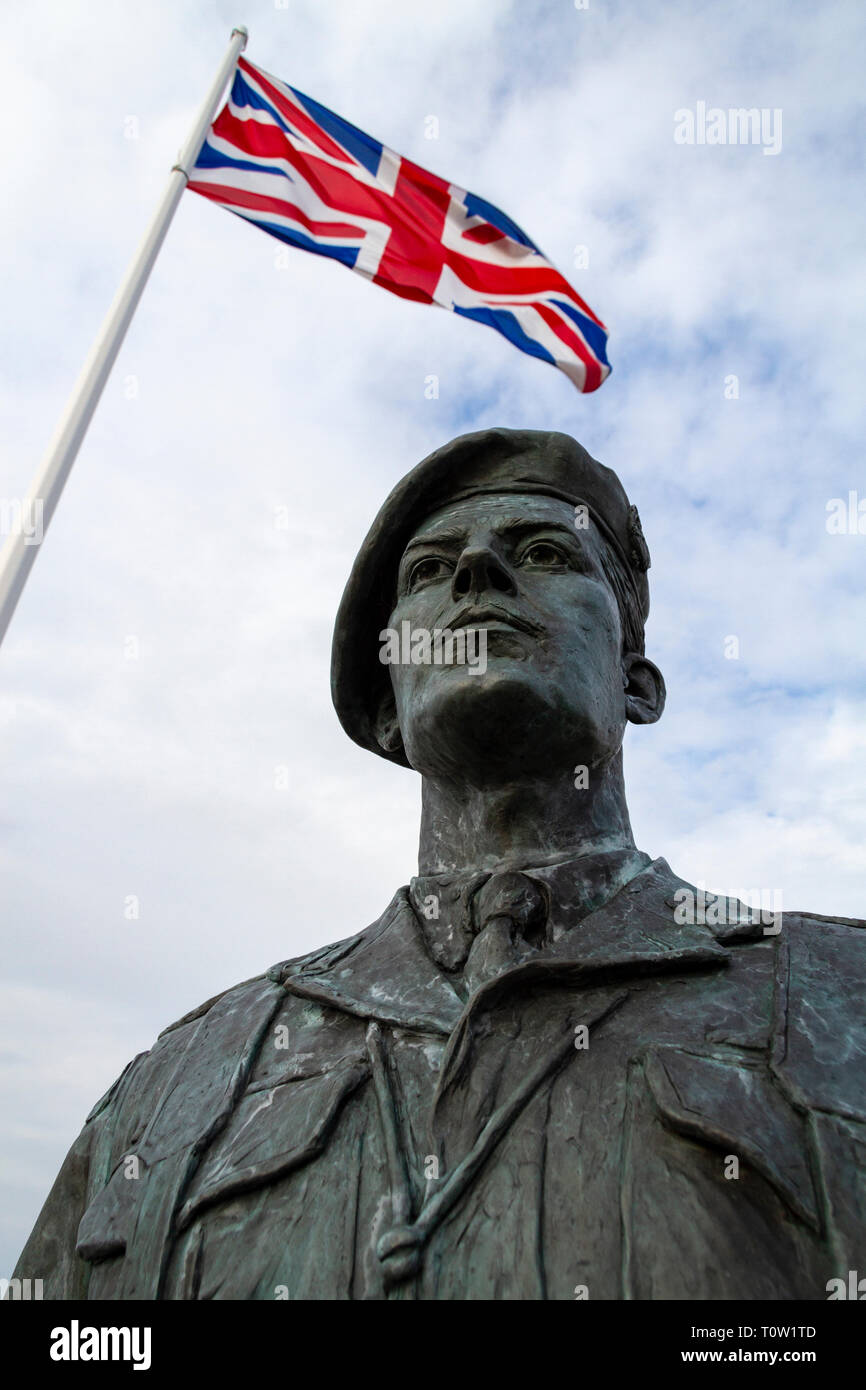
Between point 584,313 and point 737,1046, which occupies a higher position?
point 584,313

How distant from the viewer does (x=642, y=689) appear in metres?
5.12

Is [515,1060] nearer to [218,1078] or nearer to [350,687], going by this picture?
[218,1078]

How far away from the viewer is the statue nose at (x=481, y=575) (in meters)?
4.35

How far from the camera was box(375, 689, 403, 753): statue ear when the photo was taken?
5.11 meters

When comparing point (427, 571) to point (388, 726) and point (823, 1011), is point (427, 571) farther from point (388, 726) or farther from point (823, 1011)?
point (823, 1011)

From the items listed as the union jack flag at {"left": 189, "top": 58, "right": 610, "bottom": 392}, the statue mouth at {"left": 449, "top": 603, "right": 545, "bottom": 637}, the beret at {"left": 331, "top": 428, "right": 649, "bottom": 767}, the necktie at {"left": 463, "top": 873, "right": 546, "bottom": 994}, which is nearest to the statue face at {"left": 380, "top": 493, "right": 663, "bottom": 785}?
the statue mouth at {"left": 449, "top": 603, "right": 545, "bottom": 637}

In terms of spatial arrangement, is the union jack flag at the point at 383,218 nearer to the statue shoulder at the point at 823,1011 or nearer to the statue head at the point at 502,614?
the statue head at the point at 502,614

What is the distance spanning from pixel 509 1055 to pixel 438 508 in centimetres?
262

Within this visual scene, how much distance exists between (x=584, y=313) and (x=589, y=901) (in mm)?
4156

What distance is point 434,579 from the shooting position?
15.5 ft

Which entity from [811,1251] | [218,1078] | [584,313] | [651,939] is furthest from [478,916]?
[584,313]

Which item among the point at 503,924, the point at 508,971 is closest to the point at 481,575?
the point at 503,924

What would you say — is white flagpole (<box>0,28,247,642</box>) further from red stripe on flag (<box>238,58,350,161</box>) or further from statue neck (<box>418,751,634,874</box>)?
statue neck (<box>418,751,634,874</box>)

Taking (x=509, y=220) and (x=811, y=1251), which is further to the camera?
(x=509, y=220)
